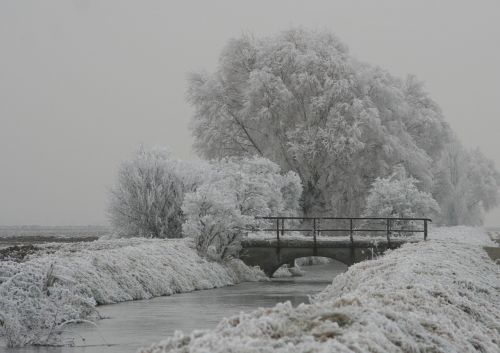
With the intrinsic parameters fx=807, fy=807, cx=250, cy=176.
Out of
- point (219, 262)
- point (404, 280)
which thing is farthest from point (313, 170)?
point (404, 280)

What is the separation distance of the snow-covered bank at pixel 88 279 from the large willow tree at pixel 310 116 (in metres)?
15.7

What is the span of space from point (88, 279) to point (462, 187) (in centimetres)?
4870

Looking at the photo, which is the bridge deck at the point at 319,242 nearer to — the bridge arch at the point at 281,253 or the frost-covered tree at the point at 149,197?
the bridge arch at the point at 281,253

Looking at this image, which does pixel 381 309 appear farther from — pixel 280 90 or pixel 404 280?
pixel 280 90

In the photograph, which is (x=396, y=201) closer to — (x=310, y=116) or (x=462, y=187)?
(x=310, y=116)

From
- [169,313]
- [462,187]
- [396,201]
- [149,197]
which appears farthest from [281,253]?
[462,187]

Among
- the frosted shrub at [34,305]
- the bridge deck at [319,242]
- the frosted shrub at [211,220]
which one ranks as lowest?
the frosted shrub at [34,305]

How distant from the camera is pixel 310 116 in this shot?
45.8 meters

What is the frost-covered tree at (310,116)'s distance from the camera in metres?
45.1

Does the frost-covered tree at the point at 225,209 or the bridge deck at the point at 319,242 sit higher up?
the frost-covered tree at the point at 225,209

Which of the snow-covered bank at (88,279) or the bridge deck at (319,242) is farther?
the bridge deck at (319,242)

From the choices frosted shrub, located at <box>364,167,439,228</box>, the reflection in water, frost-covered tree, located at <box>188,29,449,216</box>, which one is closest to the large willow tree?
frost-covered tree, located at <box>188,29,449,216</box>

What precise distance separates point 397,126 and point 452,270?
1374 inches

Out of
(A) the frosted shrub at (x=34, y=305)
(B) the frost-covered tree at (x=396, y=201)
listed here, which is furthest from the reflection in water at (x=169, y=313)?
(B) the frost-covered tree at (x=396, y=201)
